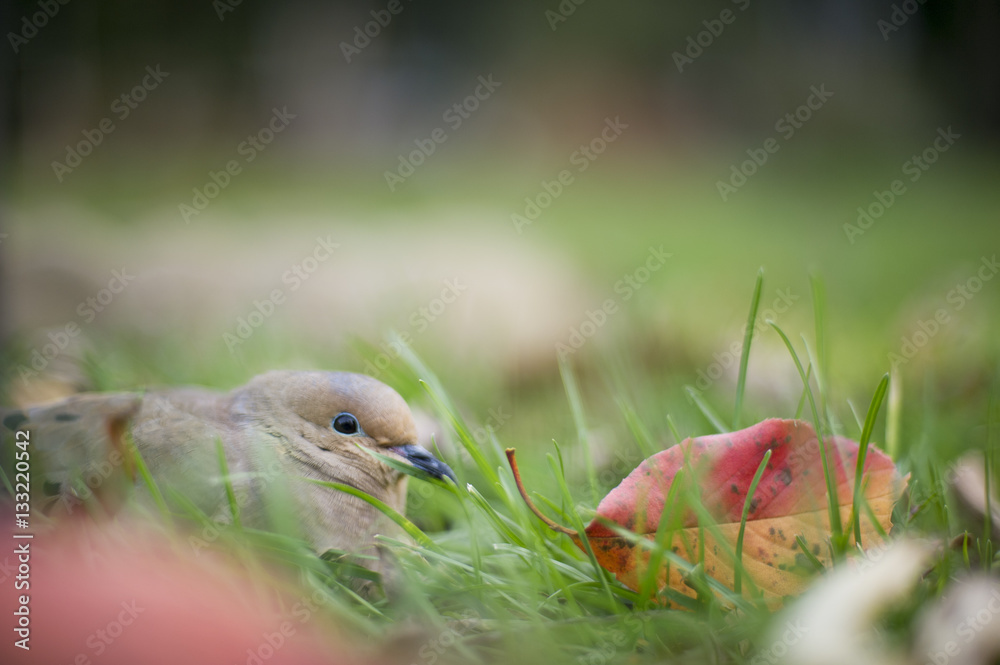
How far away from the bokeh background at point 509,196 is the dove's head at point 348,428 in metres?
0.55

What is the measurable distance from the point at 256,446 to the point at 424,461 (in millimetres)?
298

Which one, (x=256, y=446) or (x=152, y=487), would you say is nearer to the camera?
(x=152, y=487)

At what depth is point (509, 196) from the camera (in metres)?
6.71

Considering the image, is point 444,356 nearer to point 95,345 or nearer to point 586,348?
point 586,348

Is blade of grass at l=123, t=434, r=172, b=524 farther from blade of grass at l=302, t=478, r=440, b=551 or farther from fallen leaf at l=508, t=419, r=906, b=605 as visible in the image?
fallen leaf at l=508, t=419, r=906, b=605

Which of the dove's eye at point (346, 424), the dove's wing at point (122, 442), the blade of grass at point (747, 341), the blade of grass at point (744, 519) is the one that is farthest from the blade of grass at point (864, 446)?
the dove's wing at point (122, 442)

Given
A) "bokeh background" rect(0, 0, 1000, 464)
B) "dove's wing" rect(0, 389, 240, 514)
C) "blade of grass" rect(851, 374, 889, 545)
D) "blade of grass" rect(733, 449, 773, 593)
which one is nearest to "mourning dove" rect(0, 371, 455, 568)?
"dove's wing" rect(0, 389, 240, 514)

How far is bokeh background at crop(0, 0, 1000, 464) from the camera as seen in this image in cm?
239

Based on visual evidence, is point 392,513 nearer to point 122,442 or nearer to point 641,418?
point 122,442

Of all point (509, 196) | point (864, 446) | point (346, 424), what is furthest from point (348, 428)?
point (509, 196)

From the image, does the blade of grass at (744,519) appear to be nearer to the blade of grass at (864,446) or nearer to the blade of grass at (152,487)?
the blade of grass at (864,446)

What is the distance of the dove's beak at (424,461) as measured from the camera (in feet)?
4.60

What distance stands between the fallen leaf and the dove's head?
379 mm

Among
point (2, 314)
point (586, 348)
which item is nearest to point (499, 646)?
point (2, 314)
